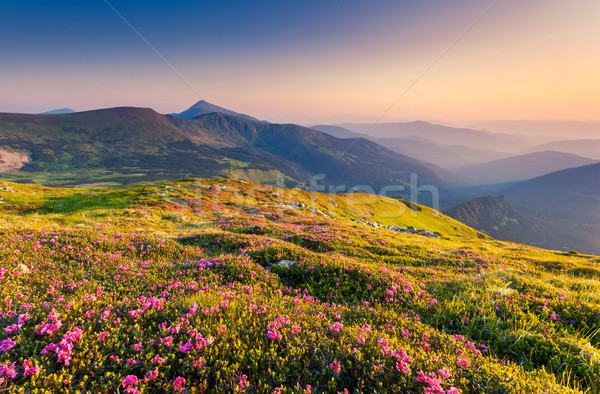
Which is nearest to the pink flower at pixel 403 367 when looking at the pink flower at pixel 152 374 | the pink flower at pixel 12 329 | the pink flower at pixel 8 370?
the pink flower at pixel 152 374

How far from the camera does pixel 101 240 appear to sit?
9.57m

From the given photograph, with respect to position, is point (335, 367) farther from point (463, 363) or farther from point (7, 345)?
point (7, 345)

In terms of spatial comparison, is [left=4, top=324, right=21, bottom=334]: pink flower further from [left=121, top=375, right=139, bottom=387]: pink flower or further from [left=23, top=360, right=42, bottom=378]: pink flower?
[left=121, top=375, right=139, bottom=387]: pink flower

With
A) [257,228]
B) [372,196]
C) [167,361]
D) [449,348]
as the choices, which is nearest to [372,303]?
[449,348]

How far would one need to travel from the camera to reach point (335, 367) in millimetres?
3877

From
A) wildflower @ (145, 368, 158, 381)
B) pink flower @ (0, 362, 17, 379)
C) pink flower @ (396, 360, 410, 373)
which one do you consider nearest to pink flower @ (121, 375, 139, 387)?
wildflower @ (145, 368, 158, 381)

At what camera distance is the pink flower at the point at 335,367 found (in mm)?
3820

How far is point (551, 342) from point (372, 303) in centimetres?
379

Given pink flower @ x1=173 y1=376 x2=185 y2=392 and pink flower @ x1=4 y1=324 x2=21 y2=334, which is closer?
pink flower @ x1=173 y1=376 x2=185 y2=392

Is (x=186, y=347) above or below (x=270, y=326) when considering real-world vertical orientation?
above

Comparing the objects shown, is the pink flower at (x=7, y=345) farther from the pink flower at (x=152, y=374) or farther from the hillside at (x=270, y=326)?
the pink flower at (x=152, y=374)

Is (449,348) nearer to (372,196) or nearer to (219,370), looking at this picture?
(219,370)

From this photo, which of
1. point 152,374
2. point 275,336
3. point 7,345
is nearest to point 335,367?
point 275,336

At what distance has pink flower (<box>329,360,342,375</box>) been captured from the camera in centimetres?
382
